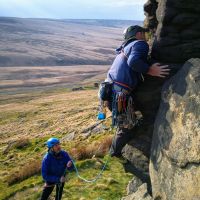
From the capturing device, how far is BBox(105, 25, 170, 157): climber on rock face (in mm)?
10281

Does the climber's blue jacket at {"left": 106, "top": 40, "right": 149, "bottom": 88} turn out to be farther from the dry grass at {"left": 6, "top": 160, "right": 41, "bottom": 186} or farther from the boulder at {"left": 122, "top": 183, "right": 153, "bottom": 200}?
the dry grass at {"left": 6, "top": 160, "right": 41, "bottom": 186}

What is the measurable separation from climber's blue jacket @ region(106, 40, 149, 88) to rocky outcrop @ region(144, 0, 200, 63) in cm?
58

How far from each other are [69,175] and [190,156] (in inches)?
382

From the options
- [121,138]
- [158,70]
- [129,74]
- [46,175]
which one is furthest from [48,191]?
[158,70]

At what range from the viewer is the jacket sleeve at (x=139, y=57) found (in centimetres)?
1011

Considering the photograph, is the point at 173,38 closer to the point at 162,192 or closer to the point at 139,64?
the point at 139,64

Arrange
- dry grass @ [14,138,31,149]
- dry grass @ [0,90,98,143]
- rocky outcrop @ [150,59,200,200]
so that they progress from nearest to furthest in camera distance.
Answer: rocky outcrop @ [150,59,200,200] → dry grass @ [14,138,31,149] → dry grass @ [0,90,98,143]

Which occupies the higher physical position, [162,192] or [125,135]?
[125,135]

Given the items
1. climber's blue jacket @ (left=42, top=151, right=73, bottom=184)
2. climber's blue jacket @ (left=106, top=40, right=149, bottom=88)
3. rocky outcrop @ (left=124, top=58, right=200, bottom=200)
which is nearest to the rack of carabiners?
climber's blue jacket @ (left=106, top=40, right=149, bottom=88)

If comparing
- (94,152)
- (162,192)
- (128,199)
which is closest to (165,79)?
(162,192)

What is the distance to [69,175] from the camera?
58.0 ft

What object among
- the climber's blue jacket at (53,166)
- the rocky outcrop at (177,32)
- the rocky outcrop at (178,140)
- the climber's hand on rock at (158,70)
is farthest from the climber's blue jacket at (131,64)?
the climber's blue jacket at (53,166)

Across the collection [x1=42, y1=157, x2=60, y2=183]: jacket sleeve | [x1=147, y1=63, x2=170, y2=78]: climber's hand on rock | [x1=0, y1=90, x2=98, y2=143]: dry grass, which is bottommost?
[x1=0, y1=90, x2=98, y2=143]: dry grass

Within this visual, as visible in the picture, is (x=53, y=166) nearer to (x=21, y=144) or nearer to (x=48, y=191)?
(x=48, y=191)
